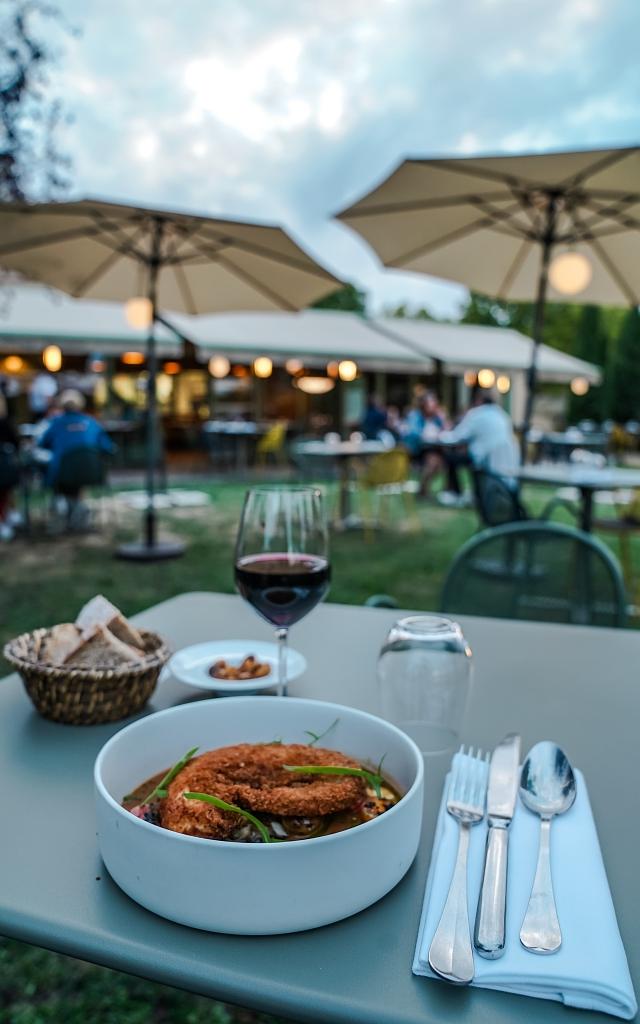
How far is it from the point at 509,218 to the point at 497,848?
227 inches

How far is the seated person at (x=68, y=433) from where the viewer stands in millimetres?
7285

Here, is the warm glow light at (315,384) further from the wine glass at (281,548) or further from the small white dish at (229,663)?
the wine glass at (281,548)

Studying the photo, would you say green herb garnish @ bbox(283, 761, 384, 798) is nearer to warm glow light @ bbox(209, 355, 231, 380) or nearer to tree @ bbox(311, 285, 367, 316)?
warm glow light @ bbox(209, 355, 231, 380)

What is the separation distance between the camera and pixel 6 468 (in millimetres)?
7207

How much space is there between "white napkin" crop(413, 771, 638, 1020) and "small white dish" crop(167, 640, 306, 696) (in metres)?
0.35

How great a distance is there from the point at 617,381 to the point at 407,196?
28.1 meters

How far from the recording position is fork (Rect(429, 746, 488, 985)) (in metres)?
0.47

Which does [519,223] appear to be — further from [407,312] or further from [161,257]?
[407,312]

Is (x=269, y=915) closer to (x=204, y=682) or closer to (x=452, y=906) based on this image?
(x=452, y=906)

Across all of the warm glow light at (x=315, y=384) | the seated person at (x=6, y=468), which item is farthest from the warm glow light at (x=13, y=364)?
the seated person at (x=6, y=468)

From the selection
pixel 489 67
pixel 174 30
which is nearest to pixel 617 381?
pixel 489 67

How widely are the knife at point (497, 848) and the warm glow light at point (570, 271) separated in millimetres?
5457

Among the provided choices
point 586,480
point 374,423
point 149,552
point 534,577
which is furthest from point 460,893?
point 374,423

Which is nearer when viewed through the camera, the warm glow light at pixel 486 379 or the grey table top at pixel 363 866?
the grey table top at pixel 363 866
